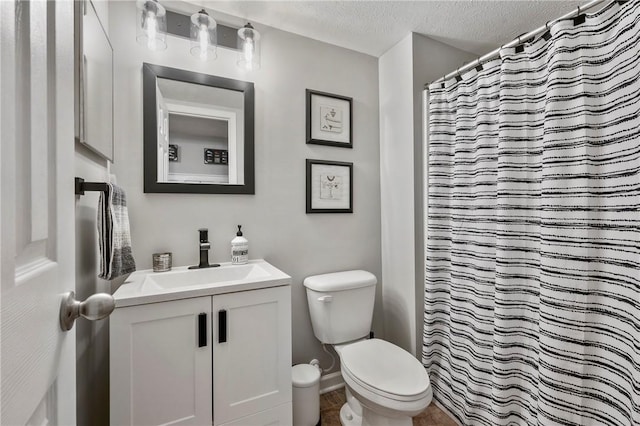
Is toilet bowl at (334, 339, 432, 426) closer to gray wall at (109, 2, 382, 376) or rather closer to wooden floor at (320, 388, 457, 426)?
wooden floor at (320, 388, 457, 426)

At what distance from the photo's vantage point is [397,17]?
5.60 ft

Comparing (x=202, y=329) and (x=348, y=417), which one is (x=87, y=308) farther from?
(x=348, y=417)

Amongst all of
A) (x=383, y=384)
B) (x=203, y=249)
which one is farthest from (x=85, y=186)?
(x=383, y=384)

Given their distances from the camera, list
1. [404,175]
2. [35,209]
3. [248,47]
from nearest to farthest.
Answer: [35,209]
[248,47]
[404,175]

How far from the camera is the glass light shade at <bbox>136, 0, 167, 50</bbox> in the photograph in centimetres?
139

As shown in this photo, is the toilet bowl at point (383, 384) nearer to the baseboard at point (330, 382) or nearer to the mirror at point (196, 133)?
the baseboard at point (330, 382)

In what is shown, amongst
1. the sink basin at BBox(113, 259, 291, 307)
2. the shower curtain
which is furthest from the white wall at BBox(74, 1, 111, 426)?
the shower curtain

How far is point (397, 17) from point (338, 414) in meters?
2.36

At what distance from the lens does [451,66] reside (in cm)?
201

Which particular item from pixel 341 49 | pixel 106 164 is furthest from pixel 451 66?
pixel 106 164

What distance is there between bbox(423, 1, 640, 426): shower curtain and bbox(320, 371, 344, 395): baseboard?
0.70 metres

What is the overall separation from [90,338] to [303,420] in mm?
1093

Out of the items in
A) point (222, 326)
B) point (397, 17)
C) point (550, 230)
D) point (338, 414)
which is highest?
point (397, 17)

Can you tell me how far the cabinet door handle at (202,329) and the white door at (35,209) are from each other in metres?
0.60
